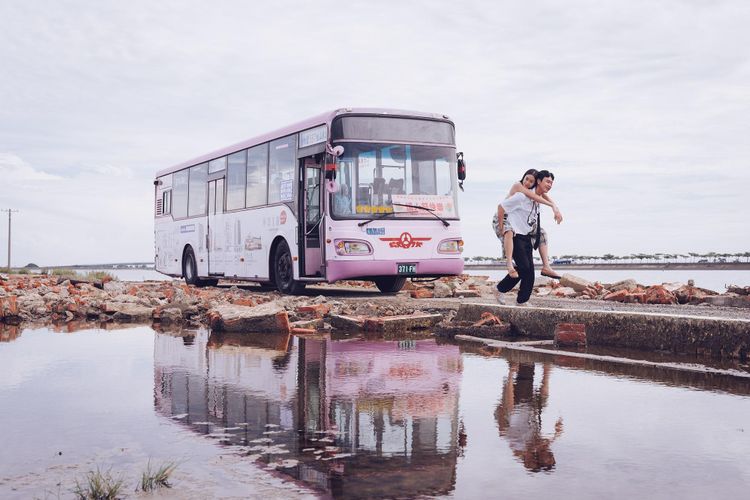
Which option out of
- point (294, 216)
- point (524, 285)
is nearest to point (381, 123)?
point (294, 216)

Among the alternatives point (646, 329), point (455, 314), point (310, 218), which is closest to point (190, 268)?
point (310, 218)

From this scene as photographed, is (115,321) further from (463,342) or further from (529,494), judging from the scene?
(529,494)

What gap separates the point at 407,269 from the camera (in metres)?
15.4

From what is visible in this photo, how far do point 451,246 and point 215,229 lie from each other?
7602 mm

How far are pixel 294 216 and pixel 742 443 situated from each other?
Result: 1278 cm

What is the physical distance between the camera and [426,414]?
5.18m

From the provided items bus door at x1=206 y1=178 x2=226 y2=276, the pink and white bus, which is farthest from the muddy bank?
bus door at x1=206 y1=178 x2=226 y2=276

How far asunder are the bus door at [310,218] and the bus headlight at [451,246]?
231 cm

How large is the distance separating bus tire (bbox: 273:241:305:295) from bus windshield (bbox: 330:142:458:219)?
2.40 metres

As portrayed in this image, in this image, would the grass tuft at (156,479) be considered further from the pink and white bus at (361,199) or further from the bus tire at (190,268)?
the bus tire at (190,268)

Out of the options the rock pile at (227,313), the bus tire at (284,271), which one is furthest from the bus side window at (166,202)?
the rock pile at (227,313)

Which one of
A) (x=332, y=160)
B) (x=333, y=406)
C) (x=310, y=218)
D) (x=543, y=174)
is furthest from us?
(x=310, y=218)

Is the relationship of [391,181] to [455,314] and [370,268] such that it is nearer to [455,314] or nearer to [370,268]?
[370,268]

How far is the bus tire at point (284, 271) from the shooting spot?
55.6 feet
